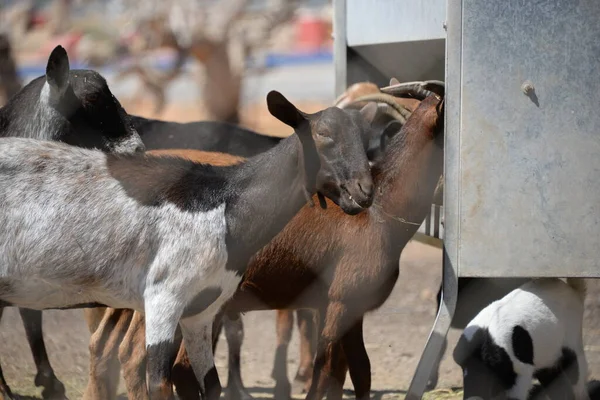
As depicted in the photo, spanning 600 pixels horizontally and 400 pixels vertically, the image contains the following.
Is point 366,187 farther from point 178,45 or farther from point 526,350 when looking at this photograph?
point 178,45

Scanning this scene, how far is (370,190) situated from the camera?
3543mm

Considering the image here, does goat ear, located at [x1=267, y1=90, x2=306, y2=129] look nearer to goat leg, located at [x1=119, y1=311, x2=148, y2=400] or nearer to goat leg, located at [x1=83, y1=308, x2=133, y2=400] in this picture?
goat leg, located at [x1=119, y1=311, x2=148, y2=400]

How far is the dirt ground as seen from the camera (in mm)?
5301

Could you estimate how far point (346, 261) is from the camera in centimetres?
424

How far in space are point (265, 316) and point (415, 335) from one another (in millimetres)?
1117

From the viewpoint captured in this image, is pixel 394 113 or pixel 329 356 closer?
pixel 329 356

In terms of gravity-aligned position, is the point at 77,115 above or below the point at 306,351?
above

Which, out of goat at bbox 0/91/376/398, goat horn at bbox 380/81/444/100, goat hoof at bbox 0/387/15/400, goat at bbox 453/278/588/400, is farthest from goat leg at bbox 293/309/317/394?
goat at bbox 0/91/376/398

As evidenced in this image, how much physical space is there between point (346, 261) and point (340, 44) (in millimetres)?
2042

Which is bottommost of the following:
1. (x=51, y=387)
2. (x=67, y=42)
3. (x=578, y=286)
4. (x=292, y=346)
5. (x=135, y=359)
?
(x=292, y=346)

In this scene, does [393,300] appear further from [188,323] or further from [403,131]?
[188,323]

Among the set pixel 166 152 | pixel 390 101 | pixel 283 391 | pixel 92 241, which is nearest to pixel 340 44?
pixel 390 101

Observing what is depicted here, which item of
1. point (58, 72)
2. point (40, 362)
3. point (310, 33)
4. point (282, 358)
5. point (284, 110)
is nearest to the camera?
point (284, 110)

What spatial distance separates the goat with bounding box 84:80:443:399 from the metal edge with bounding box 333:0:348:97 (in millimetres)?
1634
